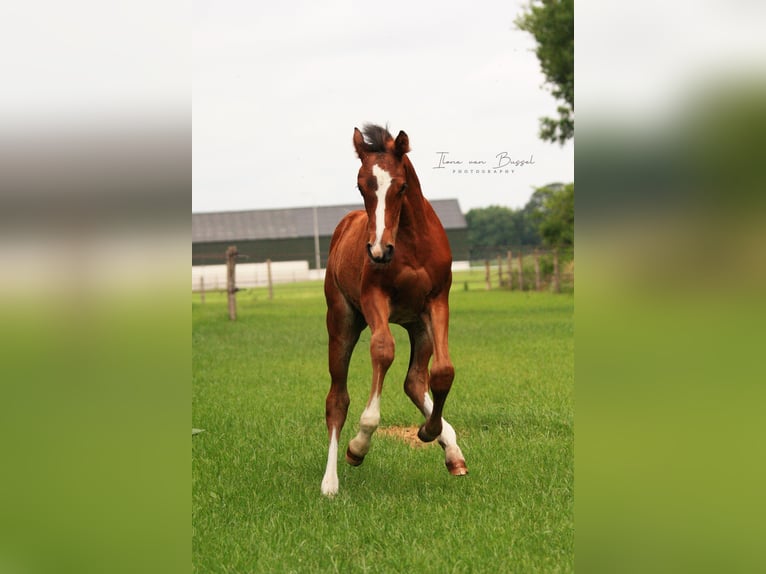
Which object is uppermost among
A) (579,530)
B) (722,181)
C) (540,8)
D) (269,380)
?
(540,8)

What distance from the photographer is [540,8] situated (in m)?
33.1

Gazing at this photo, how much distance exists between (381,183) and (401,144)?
33 centimetres

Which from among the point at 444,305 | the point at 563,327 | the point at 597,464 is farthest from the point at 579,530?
the point at 563,327

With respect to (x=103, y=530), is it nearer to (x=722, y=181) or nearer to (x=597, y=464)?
(x=597, y=464)

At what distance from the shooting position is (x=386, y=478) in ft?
21.1

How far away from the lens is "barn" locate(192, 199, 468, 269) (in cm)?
5931

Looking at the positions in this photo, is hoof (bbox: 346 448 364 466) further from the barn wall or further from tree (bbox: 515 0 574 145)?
the barn wall

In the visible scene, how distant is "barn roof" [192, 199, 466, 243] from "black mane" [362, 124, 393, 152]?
5525 cm

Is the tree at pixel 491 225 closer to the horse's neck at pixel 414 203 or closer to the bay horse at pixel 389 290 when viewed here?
the bay horse at pixel 389 290

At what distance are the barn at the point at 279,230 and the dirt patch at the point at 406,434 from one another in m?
47.6

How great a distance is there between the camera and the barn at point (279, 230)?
59312 mm

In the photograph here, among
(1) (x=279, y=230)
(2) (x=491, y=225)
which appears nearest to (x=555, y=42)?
(1) (x=279, y=230)

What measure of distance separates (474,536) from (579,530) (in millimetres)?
2839

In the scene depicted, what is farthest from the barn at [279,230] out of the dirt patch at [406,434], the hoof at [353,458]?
the hoof at [353,458]
